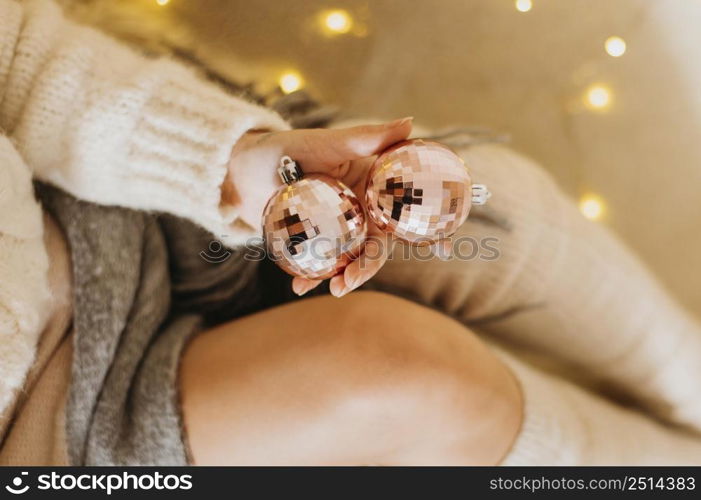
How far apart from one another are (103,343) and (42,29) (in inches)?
11.1

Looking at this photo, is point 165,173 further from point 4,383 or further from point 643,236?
point 643,236

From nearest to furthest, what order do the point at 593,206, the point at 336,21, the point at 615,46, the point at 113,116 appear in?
the point at 113,116 → the point at 336,21 → the point at 615,46 → the point at 593,206

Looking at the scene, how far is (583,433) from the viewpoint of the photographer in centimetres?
67

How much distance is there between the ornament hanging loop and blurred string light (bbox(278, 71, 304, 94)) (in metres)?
0.24

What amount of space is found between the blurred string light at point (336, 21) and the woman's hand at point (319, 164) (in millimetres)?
191

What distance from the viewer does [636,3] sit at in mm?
739

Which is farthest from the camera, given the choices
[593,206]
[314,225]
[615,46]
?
[593,206]

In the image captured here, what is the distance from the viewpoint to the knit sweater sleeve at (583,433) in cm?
63

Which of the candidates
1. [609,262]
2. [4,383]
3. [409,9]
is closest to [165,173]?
[4,383]

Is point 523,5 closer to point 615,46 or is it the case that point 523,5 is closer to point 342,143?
point 615,46

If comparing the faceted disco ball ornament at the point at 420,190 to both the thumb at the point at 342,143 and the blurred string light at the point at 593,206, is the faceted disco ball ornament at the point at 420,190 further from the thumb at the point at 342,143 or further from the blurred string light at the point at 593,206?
the blurred string light at the point at 593,206

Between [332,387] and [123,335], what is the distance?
8.3 inches
